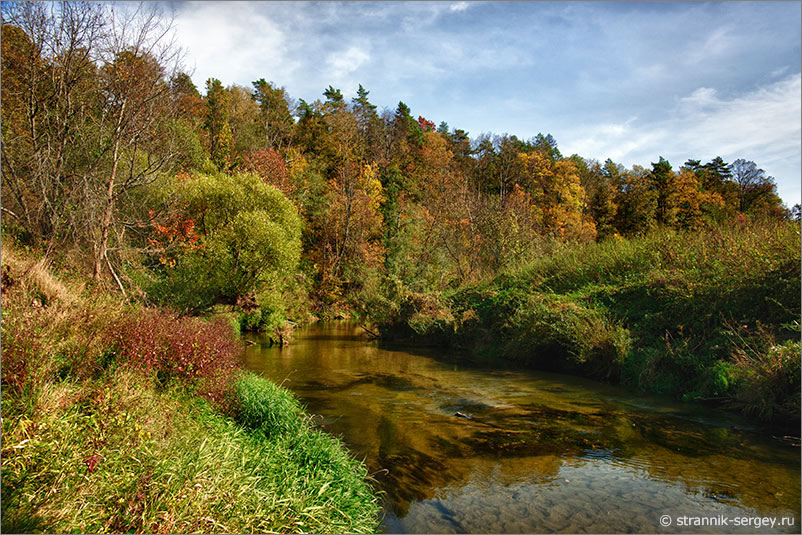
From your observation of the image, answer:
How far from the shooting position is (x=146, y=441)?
4.99 metres

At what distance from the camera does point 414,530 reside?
18.5ft

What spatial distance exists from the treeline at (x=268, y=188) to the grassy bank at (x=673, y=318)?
237 inches

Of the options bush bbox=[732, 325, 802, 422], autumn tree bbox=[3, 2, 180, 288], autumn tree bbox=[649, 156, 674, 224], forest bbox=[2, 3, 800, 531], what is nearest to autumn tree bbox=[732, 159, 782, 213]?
autumn tree bbox=[649, 156, 674, 224]

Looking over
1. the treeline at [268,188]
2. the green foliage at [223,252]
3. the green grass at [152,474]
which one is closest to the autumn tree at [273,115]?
the treeline at [268,188]

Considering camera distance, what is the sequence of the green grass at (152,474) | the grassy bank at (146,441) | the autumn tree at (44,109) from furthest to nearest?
the autumn tree at (44,109), the grassy bank at (146,441), the green grass at (152,474)

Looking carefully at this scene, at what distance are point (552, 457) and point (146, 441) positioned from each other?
615cm

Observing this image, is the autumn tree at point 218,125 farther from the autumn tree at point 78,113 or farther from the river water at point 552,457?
the river water at point 552,457

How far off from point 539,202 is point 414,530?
49262mm

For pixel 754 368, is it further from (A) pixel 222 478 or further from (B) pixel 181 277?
(B) pixel 181 277

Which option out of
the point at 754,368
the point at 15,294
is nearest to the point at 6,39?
the point at 15,294

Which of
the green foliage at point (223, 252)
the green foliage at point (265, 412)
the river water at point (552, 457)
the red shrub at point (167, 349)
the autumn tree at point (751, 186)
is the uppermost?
the autumn tree at point (751, 186)

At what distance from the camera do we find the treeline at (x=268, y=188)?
1348 cm

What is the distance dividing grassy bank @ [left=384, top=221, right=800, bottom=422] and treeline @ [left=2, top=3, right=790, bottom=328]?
6.03 metres

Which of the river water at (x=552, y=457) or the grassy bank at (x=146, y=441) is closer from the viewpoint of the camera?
the grassy bank at (x=146, y=441)
